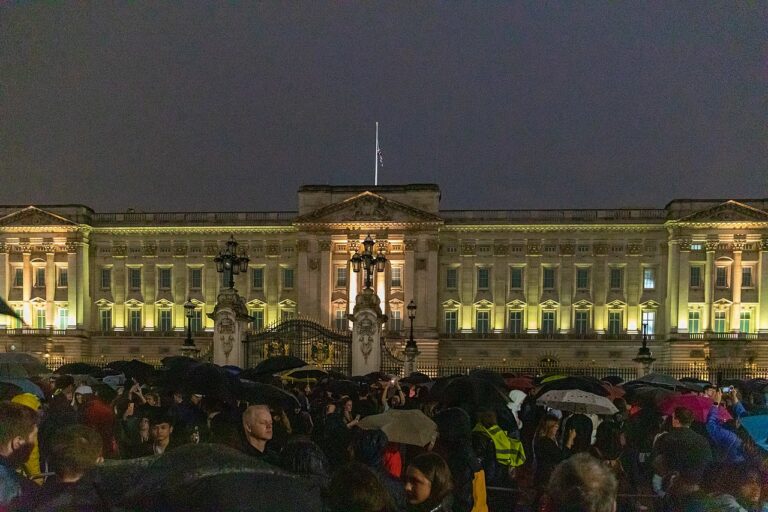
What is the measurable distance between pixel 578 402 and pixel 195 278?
4480 centimetres

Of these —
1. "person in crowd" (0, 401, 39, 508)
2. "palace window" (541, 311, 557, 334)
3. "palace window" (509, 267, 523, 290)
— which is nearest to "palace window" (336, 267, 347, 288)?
"palace window" (509, 267, 523, 290)

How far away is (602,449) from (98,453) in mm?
6822

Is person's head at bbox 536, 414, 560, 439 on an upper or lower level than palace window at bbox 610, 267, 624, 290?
lower

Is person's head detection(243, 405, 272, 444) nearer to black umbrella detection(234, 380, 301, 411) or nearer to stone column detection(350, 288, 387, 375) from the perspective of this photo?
black umbrella detection(234, 380, 301, 411)

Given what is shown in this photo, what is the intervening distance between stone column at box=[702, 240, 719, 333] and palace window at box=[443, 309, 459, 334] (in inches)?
682

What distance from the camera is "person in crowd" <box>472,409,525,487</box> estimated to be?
7629 millimetres


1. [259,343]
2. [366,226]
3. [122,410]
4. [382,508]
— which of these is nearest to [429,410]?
[122,410]

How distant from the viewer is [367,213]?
49156 mm

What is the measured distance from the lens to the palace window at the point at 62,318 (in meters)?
50.8

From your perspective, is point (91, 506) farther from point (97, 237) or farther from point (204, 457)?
point (97, 237)

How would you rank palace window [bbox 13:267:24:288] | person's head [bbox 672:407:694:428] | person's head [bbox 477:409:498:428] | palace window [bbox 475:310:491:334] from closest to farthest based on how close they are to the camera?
1. person's head [bbox 672:407:694:428]
2. person's head [bbox 477:409:498:428]
3. palace window [bbox 475:310:491:334]
4. palace window [bbox 13:267:24:288]

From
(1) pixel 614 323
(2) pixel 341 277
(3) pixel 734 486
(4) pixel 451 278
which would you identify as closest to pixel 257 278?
(2) pixel 341 277

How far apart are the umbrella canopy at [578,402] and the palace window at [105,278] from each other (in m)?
47.8

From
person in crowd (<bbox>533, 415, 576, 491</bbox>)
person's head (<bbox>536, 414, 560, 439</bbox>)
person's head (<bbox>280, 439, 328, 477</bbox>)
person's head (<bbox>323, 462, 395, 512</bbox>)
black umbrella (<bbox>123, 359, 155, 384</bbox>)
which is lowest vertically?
black umbrella (<bbox>123, 359, 155, 384</bbox>)
